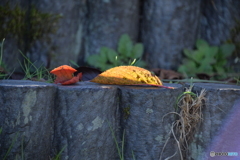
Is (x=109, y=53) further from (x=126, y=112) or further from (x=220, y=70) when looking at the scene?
(x=126, y=112)

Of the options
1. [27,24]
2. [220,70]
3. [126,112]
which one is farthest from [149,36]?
[126,112]

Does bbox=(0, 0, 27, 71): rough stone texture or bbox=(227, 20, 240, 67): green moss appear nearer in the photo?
bbox=(0, 0, 27, 71): rough stone texture

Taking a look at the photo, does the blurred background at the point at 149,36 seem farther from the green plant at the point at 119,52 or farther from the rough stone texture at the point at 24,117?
the rough stone texture at the point at 24,117

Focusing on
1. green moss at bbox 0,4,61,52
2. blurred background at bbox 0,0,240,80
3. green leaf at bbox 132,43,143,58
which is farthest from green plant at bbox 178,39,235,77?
green moss at bbox 0,4,61,52

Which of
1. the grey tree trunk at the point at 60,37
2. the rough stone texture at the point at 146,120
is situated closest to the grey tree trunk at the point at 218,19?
the grey tree trunk at the point at 60,37

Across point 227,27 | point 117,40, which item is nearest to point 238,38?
point 227,27

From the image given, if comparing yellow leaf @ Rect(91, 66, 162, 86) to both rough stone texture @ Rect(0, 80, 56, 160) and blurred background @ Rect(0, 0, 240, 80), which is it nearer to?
rough stone texture @ Rect(0, 80, 56, 160)
